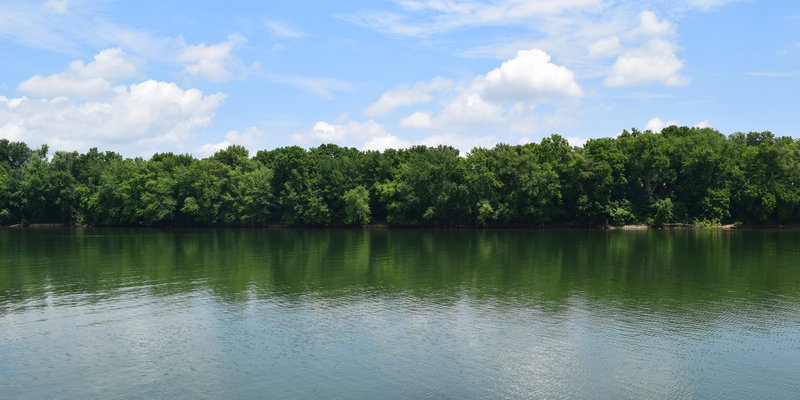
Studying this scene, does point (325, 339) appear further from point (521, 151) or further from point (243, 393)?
point (521, 151)

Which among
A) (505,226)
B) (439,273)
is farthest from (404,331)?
(505,226)

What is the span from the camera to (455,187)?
101m

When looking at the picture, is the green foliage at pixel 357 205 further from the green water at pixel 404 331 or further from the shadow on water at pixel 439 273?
the green water at pixel 404 331

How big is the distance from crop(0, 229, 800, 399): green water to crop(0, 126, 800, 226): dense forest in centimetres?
5524

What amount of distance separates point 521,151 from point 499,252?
53.3 meters

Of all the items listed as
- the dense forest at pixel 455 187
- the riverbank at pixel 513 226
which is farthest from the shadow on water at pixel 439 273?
the dense forest at pixel 455 187

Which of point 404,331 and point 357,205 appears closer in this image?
point 404,331

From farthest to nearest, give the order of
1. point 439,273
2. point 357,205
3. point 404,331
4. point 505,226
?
1. point 505,226
2. point 357,205
3. point 439,273
4. point 404,331

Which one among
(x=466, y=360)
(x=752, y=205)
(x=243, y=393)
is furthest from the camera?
(x=752, y=205)

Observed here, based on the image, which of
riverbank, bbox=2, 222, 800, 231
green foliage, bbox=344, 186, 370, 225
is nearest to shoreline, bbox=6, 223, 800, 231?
riverbank, bbox=2, 222, 800, 231

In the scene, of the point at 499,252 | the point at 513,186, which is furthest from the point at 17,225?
the point at 499,252

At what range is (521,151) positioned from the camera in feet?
343

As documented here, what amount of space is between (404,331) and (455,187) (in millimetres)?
79550

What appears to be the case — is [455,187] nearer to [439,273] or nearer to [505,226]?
[505,226]
